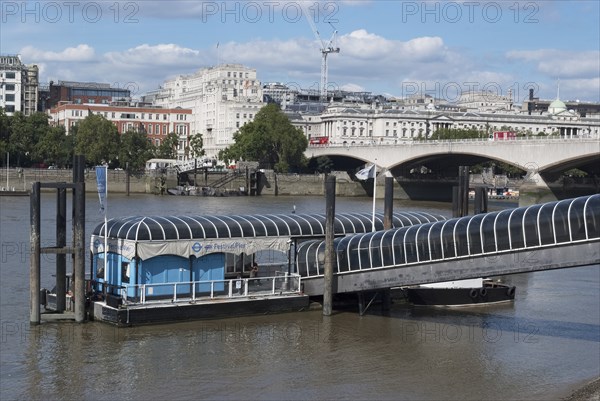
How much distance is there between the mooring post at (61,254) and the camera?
86.6ft

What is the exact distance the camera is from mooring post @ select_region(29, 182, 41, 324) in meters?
25.6

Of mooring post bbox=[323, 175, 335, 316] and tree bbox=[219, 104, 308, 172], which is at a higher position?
tree bbox=[219, 104, 308, 172]

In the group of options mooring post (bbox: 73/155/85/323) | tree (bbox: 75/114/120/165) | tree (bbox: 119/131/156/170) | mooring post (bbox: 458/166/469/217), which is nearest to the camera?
mooring post (bbox: 73/155/85/323)

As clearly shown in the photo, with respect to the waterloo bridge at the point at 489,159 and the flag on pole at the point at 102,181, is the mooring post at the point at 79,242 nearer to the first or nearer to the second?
the flag on pole at the point at 102,181

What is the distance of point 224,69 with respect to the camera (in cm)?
19125

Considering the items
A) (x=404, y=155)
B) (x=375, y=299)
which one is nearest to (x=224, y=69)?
(x=404, y=155)

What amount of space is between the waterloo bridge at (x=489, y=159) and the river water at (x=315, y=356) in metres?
42.5

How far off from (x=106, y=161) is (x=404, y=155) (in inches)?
1258

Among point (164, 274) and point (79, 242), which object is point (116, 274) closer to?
point (164, 274)

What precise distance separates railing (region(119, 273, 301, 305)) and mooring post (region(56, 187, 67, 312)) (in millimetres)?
1494

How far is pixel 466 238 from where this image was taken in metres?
26.0

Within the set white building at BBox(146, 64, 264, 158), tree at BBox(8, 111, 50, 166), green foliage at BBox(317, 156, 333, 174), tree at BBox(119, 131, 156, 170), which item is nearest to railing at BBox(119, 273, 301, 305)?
tree at BBox(119, 131, 156, 170)

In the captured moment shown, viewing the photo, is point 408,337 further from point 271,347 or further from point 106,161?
point 106,161

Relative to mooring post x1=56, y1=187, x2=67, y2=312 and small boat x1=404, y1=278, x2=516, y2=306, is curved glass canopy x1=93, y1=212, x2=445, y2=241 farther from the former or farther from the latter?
small boat x1=404, y1=278, x2=516, y2=306
